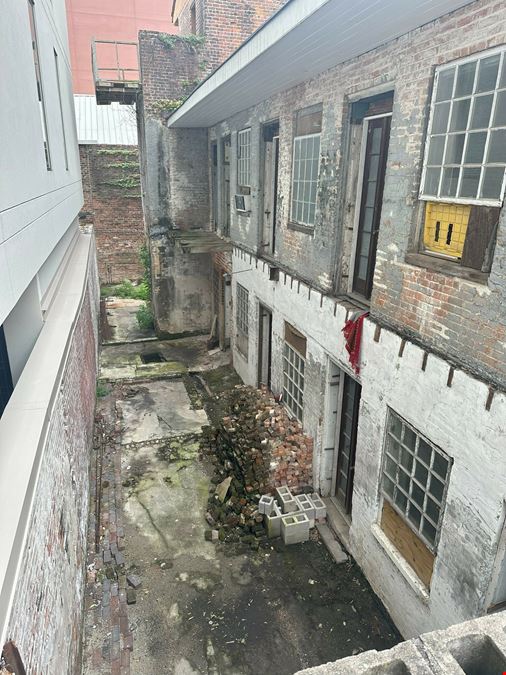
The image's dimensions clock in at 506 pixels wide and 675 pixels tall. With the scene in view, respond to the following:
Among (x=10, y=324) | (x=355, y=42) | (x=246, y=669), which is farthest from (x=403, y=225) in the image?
(x=246, y=669)

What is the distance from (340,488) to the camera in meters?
6.89

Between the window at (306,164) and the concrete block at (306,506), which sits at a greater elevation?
the window at (306,164)

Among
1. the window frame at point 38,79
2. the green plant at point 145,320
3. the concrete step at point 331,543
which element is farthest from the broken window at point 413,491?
the green plant at point 145,320

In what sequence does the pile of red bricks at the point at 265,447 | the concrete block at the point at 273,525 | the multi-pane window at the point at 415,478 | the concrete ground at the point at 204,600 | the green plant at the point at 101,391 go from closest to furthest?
1. the multi-pane window at the point at 415,478
2. the concrete ground at the point at 204,600
3. the concrete block at the point at 273,525
4. the pile of red bricks at the point at 265,447
5. the green plant at the point at 101,391

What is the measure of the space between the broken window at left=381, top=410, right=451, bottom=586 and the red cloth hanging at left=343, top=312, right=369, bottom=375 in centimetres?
81

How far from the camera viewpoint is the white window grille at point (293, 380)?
768 cm

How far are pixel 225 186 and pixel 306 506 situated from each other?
8.83 meters

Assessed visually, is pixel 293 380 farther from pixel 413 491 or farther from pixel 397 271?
pixel 397 271

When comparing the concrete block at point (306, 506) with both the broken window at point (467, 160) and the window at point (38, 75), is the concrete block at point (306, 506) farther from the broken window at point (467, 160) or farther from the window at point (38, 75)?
the window at point (38, 75)

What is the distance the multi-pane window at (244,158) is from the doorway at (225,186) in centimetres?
148

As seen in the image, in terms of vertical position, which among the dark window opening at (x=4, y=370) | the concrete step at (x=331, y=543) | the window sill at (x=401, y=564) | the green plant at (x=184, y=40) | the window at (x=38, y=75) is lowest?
the concrete step at (x=331, y=543)

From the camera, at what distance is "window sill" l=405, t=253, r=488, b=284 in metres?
3.79

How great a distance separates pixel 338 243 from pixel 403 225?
5.27ft

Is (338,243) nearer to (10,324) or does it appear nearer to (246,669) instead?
(10,324)
